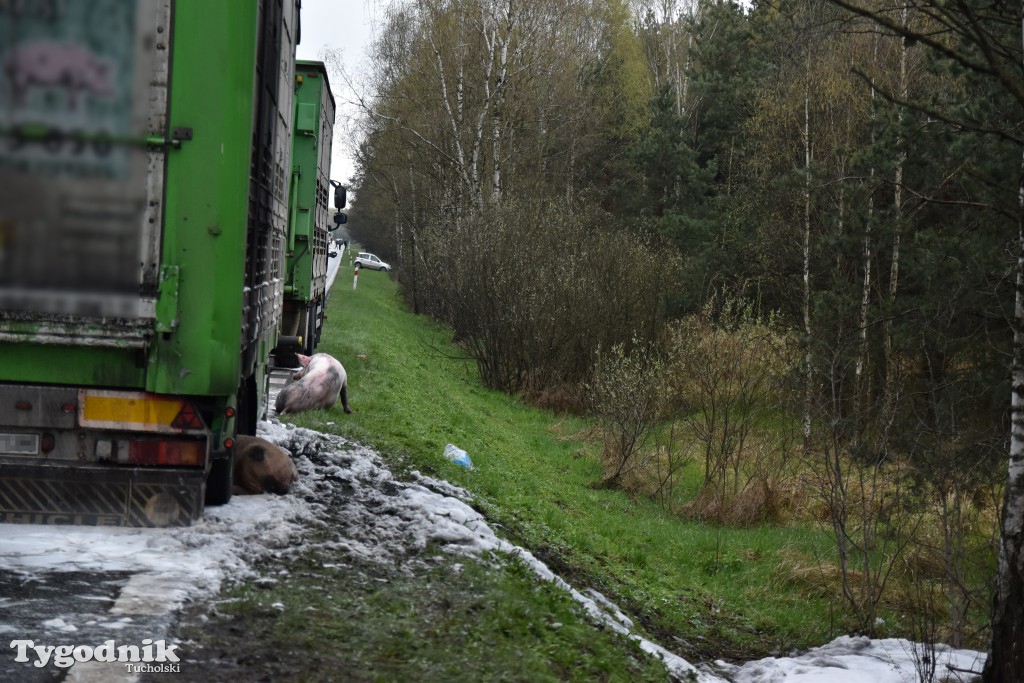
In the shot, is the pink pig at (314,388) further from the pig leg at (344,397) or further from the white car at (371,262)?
the white car at (371,262)

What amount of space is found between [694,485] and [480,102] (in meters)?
19.1

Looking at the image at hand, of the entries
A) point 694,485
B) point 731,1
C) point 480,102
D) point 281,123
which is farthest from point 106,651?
point 731,1

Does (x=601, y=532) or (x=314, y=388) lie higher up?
(x=314, y=388)

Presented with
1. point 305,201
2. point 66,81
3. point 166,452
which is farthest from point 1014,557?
point 305,201

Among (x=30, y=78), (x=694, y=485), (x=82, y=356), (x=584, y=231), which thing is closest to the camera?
(x=30, y=78)

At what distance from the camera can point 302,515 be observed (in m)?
7.24

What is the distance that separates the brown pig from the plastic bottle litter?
348 cm

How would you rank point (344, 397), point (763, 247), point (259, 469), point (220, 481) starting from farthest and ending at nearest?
point (763, 247), point (344, 397), point (259, 469), point (220, 481)

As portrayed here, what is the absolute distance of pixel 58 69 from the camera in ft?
17.5

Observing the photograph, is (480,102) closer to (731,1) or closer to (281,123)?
(731,1)

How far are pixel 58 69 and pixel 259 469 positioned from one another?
3126mm

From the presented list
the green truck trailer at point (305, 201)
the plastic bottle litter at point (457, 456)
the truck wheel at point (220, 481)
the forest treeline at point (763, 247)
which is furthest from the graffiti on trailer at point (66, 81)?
the green truck trailer at point (305, 201)

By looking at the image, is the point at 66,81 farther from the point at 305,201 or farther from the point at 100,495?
the point at 305,201

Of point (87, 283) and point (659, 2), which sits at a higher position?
point (659, 2)
